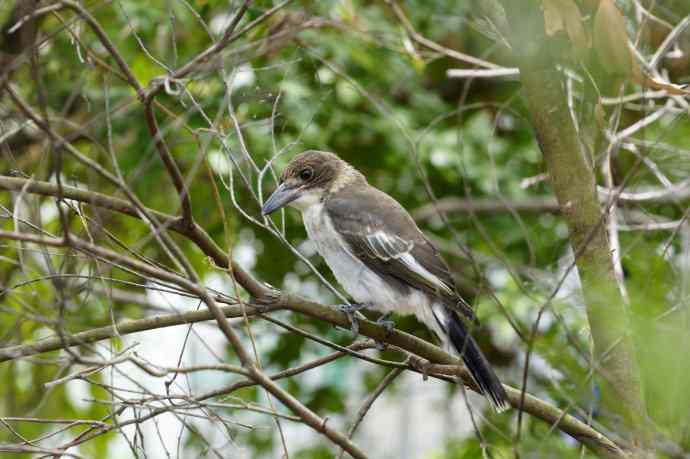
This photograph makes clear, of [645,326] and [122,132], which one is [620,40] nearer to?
[645,326]

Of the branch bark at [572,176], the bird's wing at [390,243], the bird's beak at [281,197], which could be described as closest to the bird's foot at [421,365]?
the branch bark at [572,176]

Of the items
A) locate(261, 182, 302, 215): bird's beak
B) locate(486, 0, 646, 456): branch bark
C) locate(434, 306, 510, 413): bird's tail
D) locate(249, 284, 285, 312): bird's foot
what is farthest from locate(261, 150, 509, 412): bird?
locate(249, 284, 285, 312): bird's foot

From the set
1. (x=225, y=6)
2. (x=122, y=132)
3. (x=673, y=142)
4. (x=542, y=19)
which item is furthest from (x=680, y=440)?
(x=122, y=132)

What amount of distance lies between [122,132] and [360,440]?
4374 millimetres

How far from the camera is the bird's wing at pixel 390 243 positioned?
4465mm

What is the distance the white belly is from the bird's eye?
23cm

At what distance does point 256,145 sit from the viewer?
5348 millimetres

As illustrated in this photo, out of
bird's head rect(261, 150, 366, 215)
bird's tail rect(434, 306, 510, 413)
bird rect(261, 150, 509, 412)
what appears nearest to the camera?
bird's tail rect(434, 306, 510, 413)

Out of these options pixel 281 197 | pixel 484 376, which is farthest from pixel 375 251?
pixel 484 376

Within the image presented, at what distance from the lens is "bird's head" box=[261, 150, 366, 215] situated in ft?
15.6

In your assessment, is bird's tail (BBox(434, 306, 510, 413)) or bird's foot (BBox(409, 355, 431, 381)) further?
bird's tail (BBox(434, 306, 510, 413))

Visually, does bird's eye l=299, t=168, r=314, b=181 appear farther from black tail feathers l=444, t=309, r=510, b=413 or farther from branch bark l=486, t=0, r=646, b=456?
branch bark l=486, t=0, r=646, b=456

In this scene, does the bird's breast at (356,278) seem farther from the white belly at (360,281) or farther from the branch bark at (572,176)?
the branch bark at (572,176)

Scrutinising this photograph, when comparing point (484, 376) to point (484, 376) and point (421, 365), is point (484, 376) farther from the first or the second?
point (421, 365)
